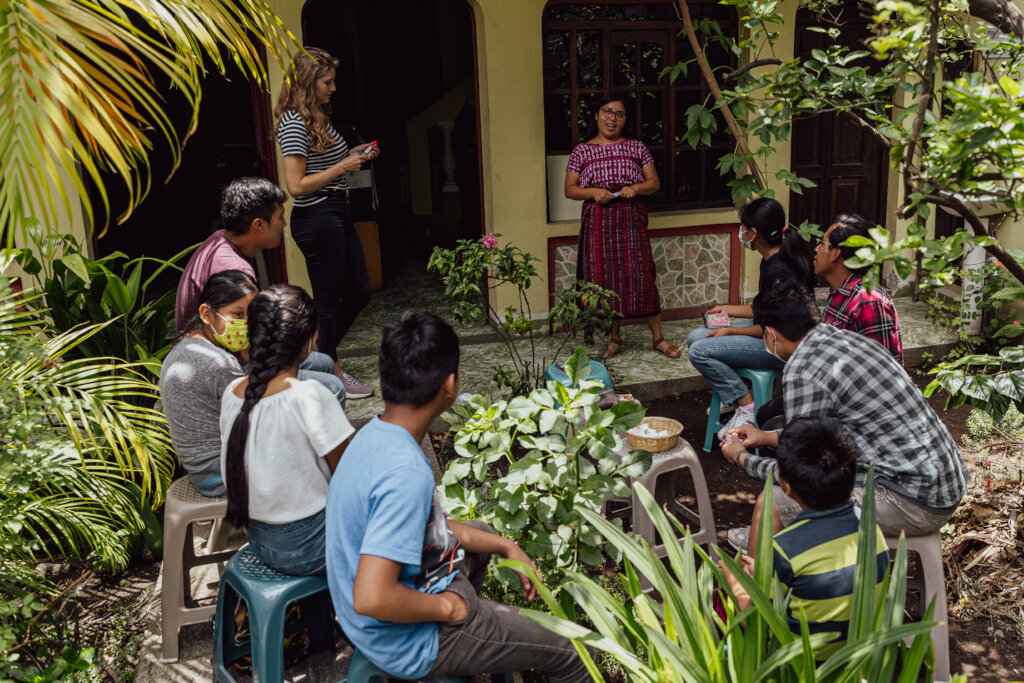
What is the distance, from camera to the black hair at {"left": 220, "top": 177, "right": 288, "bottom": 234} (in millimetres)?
3984

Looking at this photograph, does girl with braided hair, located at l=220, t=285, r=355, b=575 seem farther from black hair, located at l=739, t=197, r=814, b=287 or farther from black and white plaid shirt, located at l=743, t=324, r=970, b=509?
black hair, located at l=739, t=197, r=814, b=287

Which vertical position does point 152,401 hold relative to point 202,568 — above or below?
above

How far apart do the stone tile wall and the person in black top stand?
2.20 meters

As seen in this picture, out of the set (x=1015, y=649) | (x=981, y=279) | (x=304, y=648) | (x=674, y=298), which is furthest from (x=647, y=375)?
(x=304, y=648)

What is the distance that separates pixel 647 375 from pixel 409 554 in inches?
155

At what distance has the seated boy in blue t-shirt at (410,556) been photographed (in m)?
2.15

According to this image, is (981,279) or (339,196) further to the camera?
(981,279)

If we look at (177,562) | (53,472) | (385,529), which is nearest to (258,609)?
(177,562)

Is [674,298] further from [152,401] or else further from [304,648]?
[304,648]

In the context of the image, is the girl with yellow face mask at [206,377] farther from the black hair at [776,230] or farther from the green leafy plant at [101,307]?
the black hair at [776,230]

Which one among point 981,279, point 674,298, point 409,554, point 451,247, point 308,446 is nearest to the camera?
point 409,554

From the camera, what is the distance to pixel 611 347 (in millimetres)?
6305

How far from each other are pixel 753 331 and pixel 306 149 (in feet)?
8.91

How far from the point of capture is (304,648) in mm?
3145
